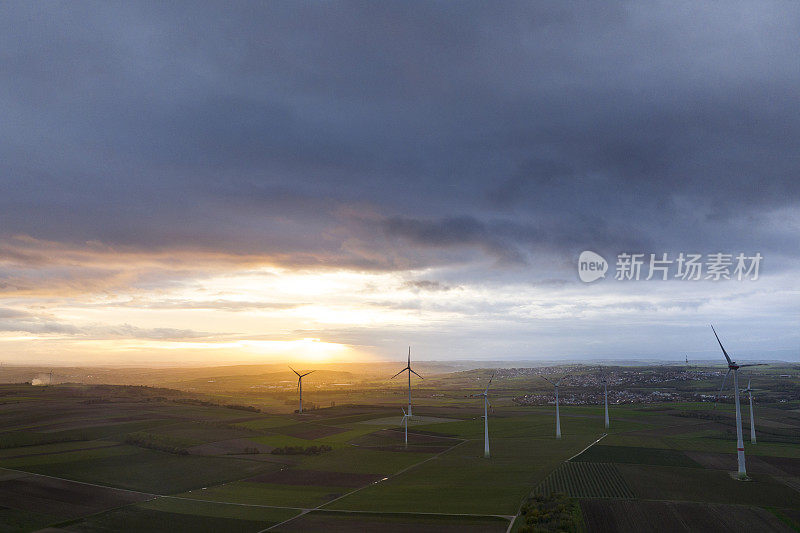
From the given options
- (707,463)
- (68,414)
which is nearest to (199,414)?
(68,414)

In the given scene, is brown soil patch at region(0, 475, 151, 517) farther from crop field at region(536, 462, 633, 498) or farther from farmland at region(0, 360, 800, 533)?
crop field at region(536, 462, 633, 498)

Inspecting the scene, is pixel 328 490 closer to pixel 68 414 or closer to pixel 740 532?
pixel 740 532

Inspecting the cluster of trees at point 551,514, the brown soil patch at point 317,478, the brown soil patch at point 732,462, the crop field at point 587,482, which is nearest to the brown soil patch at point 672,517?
the cluster of trees at point 551,514

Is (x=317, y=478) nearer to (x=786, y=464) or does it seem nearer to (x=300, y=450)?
(x=300, y=450)

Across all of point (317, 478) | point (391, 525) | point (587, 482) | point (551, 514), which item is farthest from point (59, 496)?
point (587, 482)

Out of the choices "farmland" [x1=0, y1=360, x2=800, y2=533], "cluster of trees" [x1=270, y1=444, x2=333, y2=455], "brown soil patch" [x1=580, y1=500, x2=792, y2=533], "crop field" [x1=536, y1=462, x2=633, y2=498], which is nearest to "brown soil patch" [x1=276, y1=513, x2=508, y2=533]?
"farmland" [x1=0, y1=360, x2=800, y2=533]

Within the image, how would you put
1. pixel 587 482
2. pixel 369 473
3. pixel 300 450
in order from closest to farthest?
1. pixel 587 482
2. pixel 369 473
3. pixel 300 450

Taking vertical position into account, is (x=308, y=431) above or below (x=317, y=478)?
below
